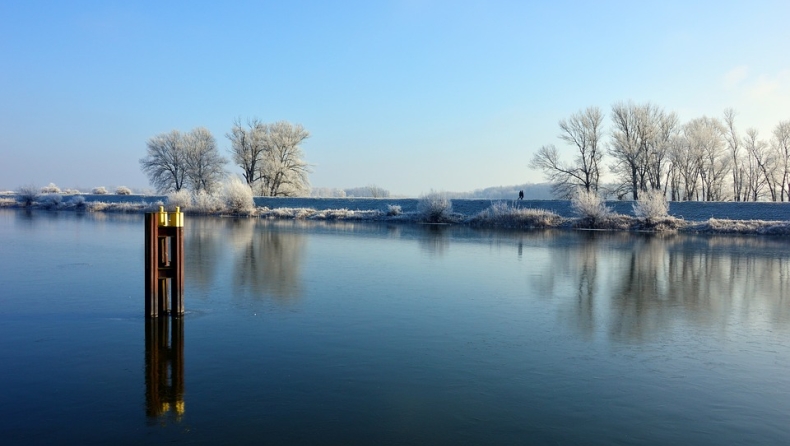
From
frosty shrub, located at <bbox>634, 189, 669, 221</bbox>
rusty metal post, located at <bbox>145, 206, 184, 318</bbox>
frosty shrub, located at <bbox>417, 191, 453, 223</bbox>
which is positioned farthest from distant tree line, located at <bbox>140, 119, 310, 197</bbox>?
rusty metal post, located at <bbox>145, 206, 184, 318</bbox>

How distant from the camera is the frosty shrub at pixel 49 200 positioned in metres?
48.5

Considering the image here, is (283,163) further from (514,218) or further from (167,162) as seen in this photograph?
(514,218)

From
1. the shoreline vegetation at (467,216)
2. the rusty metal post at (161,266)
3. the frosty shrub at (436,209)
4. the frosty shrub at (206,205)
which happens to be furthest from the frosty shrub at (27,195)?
the rusty metal post at (161,266)

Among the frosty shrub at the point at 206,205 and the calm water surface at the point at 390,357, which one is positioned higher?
the frosty shrub at the point at 206,205

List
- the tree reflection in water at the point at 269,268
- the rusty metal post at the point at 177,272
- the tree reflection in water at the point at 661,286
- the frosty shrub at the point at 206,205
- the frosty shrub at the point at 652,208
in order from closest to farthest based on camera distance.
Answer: the rusty metal post at the point at 177,272 < the tree reflection in water at the point at 661,286 < the tree reflection in water at the point at 269,268 < the frosty shrub at the point at 652,208 < the frosty shrub at the point at 206,205

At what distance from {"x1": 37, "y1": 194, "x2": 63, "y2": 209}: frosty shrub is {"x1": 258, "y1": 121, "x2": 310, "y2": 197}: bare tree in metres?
17.0

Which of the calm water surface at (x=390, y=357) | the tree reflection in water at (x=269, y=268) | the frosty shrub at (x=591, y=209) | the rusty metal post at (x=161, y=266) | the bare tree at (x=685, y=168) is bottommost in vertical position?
the calm water surface at (x=390, y=357)

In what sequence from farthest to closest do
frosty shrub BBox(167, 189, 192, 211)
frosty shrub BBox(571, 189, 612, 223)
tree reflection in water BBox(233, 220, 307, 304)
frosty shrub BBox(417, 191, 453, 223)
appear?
frosty shrub BBox(167, 189, 192, 211) → frosty shrub BBox(417, 191, 453, 223) → frosty shrub BBox(571, 189, 612, 223) → tree reflection in water BBox(233, 220, 307, 304)

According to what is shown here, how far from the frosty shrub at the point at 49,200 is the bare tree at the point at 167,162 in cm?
895

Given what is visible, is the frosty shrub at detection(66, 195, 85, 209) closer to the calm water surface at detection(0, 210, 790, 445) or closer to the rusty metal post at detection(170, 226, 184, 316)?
the calm water surface at detection(0, 210, 790, 445)

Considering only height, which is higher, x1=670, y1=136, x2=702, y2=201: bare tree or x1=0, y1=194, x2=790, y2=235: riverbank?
x1=670, y1=136, x2=702, y2=201: bare tree

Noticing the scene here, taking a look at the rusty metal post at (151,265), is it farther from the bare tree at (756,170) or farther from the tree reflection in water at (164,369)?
the bare tree at (756,170)

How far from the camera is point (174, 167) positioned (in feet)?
190

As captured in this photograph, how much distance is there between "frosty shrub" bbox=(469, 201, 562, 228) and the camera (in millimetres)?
35875
